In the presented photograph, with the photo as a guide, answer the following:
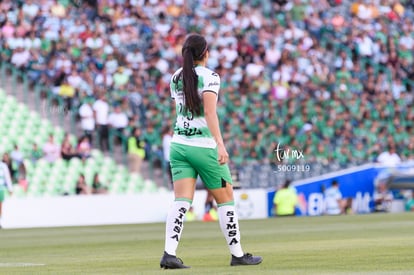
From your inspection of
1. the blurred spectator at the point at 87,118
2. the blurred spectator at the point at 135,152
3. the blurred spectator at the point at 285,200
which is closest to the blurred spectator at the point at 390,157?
the blurred spectator at the point at 285,200

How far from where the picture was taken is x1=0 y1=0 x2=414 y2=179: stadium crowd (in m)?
31.4

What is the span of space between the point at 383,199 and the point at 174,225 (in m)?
21.2

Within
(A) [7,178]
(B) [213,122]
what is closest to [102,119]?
(A) [7,178]

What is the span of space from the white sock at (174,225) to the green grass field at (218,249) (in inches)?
10.3

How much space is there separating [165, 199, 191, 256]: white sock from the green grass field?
26cm

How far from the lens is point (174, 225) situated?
445 inches

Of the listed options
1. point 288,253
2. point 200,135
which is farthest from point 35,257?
point 200,135

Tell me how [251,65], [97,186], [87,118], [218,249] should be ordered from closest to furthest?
[218,249] → [97,186] → [87,118] → [251,65]

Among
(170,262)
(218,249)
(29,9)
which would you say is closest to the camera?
(170,262)

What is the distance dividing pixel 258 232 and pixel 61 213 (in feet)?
26.5

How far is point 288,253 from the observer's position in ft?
45.1

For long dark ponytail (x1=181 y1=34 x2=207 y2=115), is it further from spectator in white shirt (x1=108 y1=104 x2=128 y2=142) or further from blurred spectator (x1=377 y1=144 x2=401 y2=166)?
blurred spectator (x1=377 y1=144 x2=401 y2=166)

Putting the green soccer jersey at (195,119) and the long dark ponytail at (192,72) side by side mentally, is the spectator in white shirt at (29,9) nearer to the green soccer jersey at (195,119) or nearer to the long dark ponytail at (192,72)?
the green soccer jersey at (195,119)

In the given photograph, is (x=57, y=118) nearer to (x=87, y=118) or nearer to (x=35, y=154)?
(x=87, y=118)
